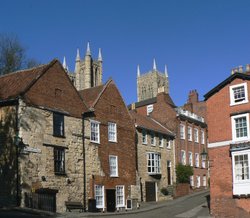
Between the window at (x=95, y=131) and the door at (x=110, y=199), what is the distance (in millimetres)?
4607

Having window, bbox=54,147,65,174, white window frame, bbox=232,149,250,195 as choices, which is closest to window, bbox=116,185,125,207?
window, bbox=54,147,65,174

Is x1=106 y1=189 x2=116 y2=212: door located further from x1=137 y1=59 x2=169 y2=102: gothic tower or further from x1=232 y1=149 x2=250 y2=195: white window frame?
x1=137 y1=59 x2=169 y2=102: gothic tower

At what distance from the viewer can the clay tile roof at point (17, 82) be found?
1390 inches

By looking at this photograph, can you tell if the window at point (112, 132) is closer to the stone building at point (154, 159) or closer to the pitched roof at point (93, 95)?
the pitched roof at point (93, 95)

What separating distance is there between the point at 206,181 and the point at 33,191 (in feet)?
108

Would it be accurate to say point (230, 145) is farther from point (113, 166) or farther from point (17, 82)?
point (17, 82)

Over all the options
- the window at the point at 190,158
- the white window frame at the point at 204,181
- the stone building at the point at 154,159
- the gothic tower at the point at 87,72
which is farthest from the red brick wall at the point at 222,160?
the gothic tower at the point at 87,72

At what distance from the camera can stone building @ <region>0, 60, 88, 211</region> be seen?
3397 centimetres

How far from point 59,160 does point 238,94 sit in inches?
A: 570

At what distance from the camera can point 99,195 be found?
134 ft

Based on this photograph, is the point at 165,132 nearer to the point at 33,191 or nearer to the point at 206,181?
the point at 206,181

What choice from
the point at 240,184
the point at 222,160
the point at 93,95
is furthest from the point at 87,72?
the point at 240,184

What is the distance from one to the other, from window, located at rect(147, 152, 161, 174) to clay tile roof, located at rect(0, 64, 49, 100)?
57.2 ft

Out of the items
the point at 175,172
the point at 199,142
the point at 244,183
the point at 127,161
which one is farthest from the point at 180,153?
the point at 244,183
